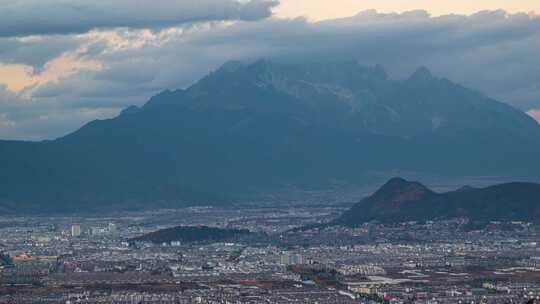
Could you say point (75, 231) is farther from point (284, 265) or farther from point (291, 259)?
point (284, 265)

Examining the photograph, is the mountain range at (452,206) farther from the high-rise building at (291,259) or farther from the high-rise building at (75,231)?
the high-rise building at (291,259)

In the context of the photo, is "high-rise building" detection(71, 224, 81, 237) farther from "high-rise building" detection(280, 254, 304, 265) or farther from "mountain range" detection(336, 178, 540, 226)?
"high-rise building" detection(280, 254, 304, 265)

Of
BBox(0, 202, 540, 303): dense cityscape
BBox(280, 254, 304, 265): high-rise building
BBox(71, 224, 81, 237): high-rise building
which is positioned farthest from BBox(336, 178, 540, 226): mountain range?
BBox(280, 254, 304, 265): high-rise building

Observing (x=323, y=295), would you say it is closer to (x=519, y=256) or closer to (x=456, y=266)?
(x=456, y=266)

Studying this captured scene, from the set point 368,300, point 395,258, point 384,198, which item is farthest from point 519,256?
point 384,198

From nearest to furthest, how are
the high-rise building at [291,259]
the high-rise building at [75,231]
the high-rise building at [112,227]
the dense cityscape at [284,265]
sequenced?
the dense cityscape at [284,265], the high-rise building at [291,259], the high-rise building at [75,231], the high-rise building at [112,227]

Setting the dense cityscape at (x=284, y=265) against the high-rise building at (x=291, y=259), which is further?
the high-rise building at (x=291, y=259)

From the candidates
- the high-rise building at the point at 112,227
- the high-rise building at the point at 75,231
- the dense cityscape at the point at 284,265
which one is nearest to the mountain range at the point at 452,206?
the dense cityscape at the point at 284,265

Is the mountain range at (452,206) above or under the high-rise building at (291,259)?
above
